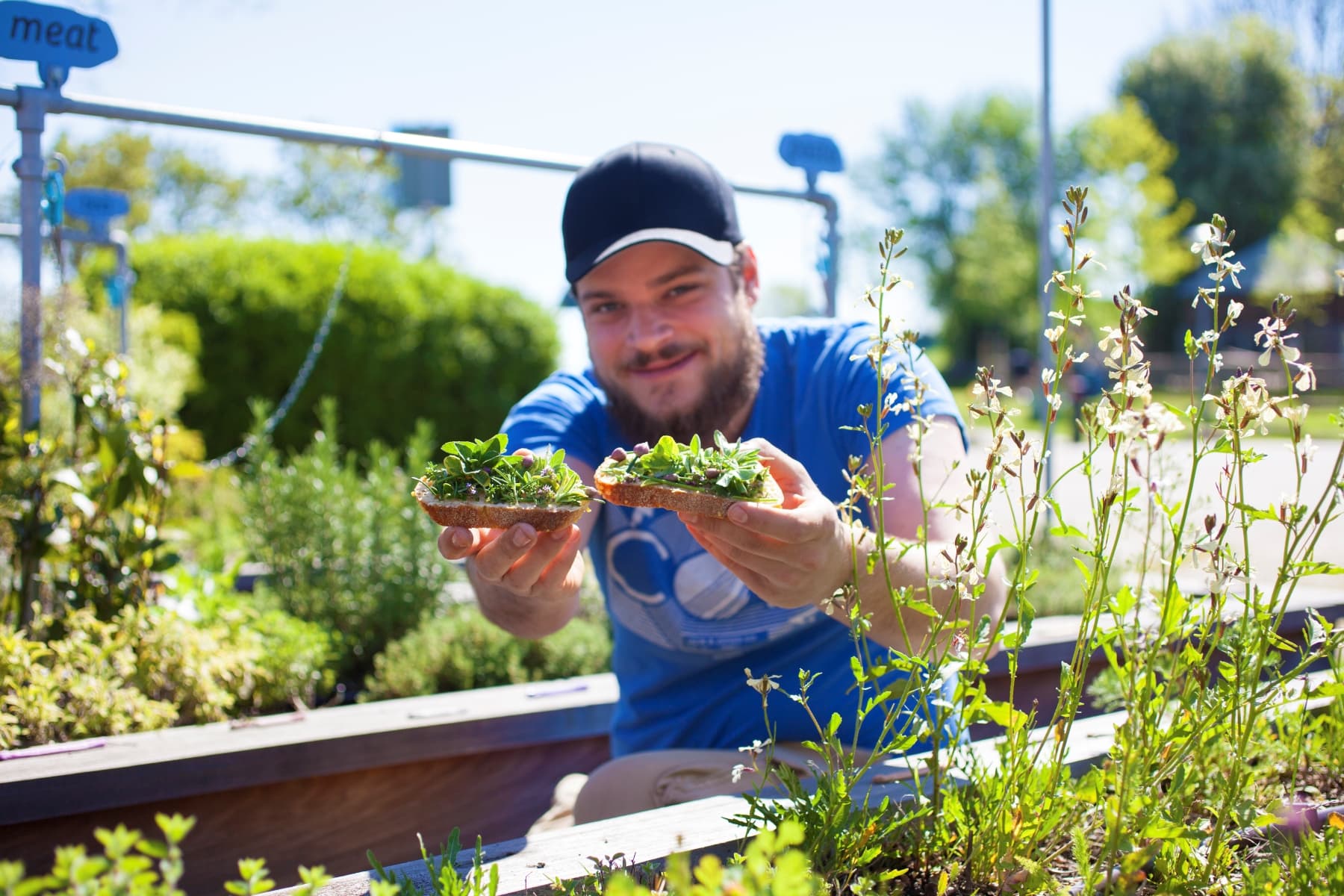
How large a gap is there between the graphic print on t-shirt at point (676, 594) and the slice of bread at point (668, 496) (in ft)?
2.23

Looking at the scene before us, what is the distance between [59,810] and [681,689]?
1.35 meters

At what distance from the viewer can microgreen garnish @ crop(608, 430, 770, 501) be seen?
1583mm

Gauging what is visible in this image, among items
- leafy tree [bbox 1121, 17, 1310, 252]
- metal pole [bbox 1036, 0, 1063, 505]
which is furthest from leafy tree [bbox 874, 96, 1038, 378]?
metal pole [bbox 1036, 0, 1063, 505]

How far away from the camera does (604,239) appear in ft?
8.14

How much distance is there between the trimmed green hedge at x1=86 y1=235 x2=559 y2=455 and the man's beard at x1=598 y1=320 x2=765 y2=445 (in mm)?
9064

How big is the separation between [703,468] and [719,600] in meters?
0.84

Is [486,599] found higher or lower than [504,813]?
higher

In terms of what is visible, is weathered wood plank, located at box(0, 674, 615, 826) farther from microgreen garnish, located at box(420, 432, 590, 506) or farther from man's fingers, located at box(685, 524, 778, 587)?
man's fingers, located at box(685, 524, 778, 587)

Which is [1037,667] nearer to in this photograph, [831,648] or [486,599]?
[831,648]

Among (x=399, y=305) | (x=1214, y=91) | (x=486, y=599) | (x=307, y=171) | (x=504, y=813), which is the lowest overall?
(x=504, y=813)

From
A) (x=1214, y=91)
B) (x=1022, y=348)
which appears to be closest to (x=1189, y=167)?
(x=1214, y=91)

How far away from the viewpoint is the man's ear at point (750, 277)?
270 cm

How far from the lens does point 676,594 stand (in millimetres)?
2467

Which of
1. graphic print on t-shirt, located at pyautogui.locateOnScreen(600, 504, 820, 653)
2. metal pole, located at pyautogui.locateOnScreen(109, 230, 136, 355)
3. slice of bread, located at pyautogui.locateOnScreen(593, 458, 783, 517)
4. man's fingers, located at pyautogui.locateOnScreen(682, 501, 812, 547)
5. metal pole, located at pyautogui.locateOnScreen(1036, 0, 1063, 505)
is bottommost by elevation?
graphic print on t-shirt, located at pyautogui.locateOnScreen(600, 504, 820, 653)
